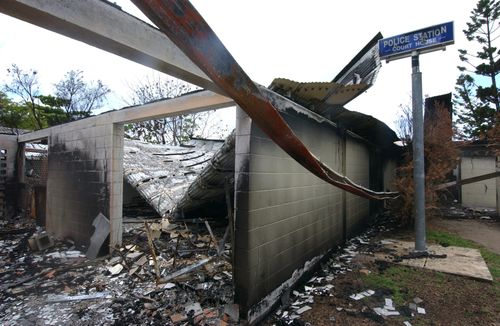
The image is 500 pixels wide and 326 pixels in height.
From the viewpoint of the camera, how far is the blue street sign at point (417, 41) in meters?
4.53

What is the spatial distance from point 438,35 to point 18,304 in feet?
23.2

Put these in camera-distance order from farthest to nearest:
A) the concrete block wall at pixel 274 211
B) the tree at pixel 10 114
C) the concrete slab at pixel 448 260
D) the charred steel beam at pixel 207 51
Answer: the tree at pixel 10 114
the concrete slab at pixel 448 260
the concrete block wall at pixel 274 211
the charred steel beam at pixel 207 51

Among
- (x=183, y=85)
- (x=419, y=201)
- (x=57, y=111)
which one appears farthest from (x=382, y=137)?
(x=57, y=111)

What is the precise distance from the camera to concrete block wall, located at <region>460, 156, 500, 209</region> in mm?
11531

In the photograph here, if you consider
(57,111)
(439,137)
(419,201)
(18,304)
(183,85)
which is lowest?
(18,304)

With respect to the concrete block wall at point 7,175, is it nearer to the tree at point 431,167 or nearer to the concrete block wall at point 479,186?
the tree at point 431,167

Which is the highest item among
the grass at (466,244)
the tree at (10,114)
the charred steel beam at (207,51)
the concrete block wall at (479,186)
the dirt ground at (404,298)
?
the tree at (10,114)

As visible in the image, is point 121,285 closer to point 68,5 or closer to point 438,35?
point 68,5

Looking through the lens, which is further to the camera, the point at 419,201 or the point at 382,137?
the point at 382,137

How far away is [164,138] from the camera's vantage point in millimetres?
20453

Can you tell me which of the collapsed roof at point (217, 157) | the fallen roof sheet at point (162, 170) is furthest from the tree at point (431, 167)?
the fallen roof sheet at point (162, 170)

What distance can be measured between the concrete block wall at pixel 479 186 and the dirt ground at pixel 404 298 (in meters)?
9.94

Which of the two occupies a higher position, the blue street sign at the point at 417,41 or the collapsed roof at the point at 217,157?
the blue street sign at the point at 417,41

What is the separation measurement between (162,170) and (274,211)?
5585mm
